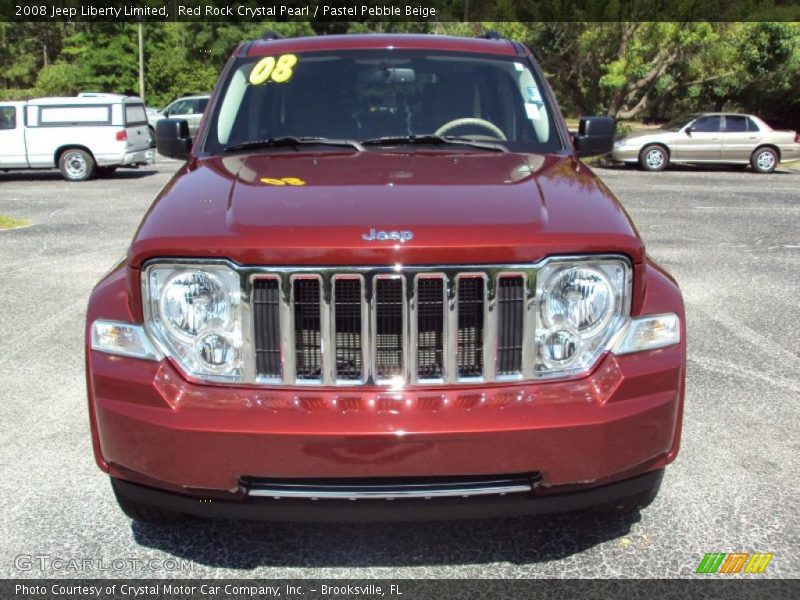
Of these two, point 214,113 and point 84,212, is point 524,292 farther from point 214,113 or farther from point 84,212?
point 84,212

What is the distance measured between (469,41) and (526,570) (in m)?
2.83

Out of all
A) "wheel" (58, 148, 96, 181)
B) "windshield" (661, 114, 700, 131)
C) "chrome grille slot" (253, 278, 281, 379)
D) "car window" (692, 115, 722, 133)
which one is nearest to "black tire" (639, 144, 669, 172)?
"windshield" (661, 114, 700, 131)

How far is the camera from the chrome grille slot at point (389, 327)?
Answer: 252 cm

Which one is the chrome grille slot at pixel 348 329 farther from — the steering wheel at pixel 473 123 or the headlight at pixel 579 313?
the steering wheel at pixel 473 123

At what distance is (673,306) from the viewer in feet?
8.99

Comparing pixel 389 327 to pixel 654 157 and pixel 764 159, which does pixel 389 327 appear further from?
pixel 764 159

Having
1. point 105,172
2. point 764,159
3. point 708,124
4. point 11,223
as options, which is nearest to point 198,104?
point 105,172

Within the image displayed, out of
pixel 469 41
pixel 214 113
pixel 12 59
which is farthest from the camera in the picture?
pixel 12 59

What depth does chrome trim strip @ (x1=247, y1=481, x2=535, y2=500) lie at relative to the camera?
250 centimetres

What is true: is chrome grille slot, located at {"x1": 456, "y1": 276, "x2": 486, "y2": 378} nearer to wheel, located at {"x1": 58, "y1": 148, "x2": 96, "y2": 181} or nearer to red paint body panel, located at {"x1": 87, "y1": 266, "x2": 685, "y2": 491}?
red paint body panel, located at {"x1": 87, "y1": 266, "x2": 685, "y2": 491}

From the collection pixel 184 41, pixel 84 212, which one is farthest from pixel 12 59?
pixel 84 212

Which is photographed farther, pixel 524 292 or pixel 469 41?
pixel 469 41

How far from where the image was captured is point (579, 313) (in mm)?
2635

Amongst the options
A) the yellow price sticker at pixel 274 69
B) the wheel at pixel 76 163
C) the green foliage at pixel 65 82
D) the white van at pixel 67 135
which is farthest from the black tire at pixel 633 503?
the green foliage at pixel 65 82
